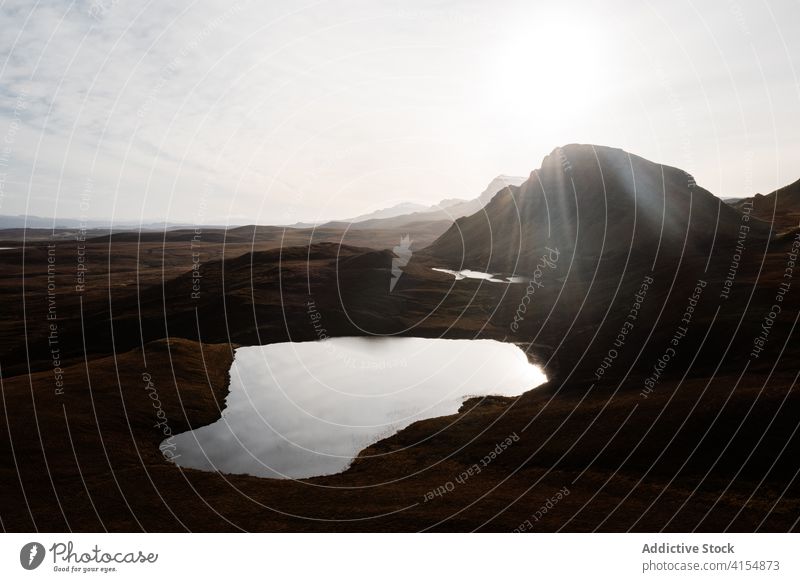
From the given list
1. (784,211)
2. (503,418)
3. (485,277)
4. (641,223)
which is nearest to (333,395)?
(503,418)

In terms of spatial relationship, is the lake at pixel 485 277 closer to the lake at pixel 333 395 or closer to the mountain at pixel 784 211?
the lake at pixel 333 395

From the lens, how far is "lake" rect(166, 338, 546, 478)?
5334 cm

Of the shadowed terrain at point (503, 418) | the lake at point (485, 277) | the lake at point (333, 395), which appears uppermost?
the lake at point (485, 277)

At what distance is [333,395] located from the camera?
77000 millimetres

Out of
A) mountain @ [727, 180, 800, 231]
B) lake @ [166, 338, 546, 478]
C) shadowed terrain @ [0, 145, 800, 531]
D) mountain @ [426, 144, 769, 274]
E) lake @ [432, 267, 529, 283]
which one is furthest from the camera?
lake @ [432, 267, 529, 283]

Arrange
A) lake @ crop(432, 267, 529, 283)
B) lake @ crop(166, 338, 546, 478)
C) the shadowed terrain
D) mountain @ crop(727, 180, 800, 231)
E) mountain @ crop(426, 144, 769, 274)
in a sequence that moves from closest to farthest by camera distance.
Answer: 1. the shadowed terrain
2. lake @ crop(166, 338, 546, 478)
3. mountain @ crop(426, 144, 769, 274)
4. mountain @ crop(727, 180, 800, 231)
5. lake @ crop(432, 267, 529, 283)

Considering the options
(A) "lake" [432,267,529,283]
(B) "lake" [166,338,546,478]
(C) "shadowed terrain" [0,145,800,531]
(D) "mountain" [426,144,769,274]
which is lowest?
(B) "lake" [166,338,546,478]

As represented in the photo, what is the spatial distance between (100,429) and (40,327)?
98.9 metres

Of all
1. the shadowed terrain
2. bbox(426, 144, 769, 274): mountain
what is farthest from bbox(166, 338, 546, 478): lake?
bbox(426, 144, 769, 274): mountain

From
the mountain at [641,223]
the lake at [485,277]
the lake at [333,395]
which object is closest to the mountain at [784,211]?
the mountain at [641,223]

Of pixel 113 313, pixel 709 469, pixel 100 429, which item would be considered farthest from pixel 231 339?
pixel 709 469

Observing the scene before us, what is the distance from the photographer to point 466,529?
3366cm

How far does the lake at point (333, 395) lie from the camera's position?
175 feet

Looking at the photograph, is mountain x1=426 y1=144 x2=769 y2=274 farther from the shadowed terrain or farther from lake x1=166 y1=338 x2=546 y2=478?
lake x1=166 y1=338 x2=546 y2=478
